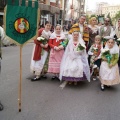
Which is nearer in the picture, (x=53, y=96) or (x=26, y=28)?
(x=26, y=28)

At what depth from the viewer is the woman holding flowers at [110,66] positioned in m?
6.32

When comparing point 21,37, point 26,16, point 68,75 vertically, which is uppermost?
point 26,16

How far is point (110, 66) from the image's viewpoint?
6324 millimetres

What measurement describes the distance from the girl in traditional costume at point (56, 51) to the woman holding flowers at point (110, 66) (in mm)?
1282

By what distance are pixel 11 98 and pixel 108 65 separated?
104 inches

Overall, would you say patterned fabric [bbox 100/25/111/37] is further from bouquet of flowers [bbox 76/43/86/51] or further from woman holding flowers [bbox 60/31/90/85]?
bouquet of flowers [bbox 76/43/86/51]

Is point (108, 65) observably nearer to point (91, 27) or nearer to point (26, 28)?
point (91, 27)

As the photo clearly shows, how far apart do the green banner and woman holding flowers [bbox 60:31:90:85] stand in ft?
7.00

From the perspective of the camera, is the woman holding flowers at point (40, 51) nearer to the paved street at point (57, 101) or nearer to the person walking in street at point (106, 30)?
the paved street at point (57, 101)

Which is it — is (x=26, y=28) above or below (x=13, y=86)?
above

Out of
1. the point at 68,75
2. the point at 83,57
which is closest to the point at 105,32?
the point at 83,57

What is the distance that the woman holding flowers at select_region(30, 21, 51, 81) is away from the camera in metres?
7.03

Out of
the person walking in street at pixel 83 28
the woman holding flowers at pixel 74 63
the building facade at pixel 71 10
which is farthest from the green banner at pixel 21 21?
the building facade at pixel 71 10

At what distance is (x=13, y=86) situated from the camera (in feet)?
20.9
